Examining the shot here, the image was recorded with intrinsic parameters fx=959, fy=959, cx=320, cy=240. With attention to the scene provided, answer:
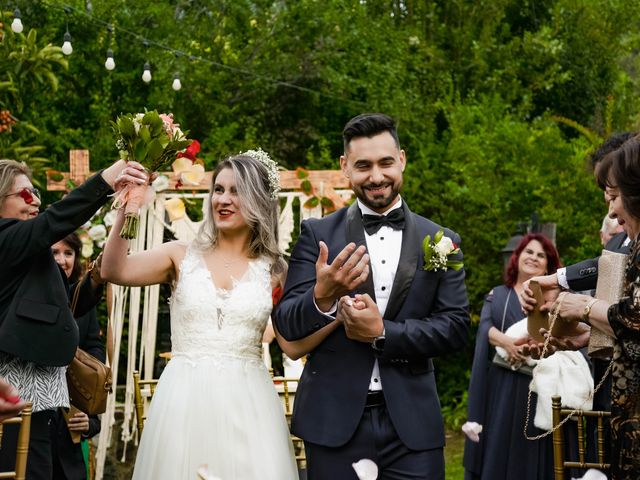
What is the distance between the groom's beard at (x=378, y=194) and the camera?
383 cm

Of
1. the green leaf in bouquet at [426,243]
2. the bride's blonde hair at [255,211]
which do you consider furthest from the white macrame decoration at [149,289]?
the green leaf in bouquet at [426,243]

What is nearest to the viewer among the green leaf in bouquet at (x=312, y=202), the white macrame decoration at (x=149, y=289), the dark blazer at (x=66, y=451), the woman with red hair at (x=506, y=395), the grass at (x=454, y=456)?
the dark blazer at (x=66, y=451)

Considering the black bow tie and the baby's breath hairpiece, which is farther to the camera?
the baby's breath hairpiece

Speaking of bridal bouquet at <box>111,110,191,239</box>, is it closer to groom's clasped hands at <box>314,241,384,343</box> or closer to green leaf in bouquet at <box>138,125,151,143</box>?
green leaf in bouquet at <box>138,125,151,143</box>

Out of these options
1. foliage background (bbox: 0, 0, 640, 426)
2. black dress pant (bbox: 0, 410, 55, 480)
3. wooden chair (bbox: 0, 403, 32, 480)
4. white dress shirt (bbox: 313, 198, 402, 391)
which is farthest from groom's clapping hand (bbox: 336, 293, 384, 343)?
foliage background (bbox: 0, 0, 640, 426)

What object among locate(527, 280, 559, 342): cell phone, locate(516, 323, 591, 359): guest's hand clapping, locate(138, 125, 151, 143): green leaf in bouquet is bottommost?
locate(516, 323, 591, 359): guest's hand clapping

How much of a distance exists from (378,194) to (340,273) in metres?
0.52

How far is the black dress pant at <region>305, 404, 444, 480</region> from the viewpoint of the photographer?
3594mm

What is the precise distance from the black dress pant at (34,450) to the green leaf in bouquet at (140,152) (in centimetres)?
122

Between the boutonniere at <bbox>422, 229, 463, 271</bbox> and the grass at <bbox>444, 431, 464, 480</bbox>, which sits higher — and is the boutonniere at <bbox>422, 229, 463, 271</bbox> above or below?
above

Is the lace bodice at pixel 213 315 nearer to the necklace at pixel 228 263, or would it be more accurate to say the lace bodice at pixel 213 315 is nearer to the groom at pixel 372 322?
the necklace at pixel 228 263

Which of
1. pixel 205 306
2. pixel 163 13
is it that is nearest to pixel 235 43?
pixel 163 13

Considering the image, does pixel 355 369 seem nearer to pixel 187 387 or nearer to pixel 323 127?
pixel 187 387

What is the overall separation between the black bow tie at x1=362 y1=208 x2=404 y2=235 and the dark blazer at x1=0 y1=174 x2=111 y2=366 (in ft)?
3.56
